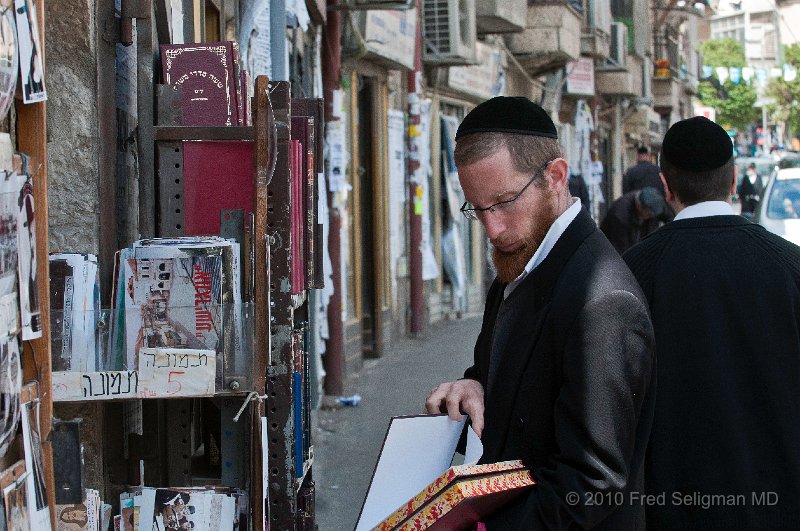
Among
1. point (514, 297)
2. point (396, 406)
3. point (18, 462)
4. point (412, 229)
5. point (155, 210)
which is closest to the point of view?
point (514, 297)

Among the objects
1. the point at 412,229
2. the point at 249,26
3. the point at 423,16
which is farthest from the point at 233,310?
the point at 423,16

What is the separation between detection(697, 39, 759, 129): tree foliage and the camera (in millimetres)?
68575

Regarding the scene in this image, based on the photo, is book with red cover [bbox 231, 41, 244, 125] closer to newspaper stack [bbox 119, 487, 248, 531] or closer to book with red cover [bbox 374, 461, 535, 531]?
newspaper stack [bbox 119, 487, 248, 531]

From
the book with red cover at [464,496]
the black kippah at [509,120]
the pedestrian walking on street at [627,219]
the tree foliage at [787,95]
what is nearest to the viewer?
the book with red cover at [464,496]

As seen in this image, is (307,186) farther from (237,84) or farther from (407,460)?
(407,460)

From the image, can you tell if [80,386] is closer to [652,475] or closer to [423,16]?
[652,475]

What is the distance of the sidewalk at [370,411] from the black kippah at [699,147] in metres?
3.36

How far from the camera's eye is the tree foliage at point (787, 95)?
2608 inches

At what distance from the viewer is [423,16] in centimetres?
1392

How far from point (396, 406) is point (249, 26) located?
3560mm

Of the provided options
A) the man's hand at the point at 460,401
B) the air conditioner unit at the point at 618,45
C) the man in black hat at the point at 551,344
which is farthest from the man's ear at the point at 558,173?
the air conditioner unit at the point at 618,45

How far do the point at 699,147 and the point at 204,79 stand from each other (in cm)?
158

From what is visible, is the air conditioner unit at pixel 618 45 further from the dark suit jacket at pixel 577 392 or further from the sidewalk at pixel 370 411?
the dark suit jacket at pixel 577 392

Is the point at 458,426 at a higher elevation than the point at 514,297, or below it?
below
